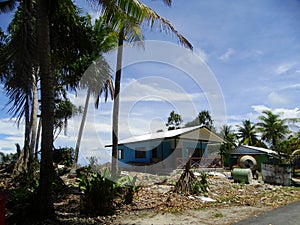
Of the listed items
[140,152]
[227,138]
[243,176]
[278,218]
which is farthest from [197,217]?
[227,138]

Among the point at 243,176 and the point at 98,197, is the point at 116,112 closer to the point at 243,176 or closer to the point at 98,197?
the point at 98,197

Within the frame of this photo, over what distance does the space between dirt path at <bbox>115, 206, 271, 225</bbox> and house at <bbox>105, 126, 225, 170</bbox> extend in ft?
40.6

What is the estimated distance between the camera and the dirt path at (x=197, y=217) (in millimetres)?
6370

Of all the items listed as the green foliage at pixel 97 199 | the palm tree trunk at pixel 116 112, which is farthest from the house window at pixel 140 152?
the green foliage at pixel 97 199

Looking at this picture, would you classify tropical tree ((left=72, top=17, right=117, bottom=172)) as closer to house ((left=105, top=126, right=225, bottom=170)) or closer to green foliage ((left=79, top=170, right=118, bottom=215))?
house ((left=105, top=126, right=225, bottom=170))

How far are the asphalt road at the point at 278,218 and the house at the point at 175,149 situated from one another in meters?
12.4

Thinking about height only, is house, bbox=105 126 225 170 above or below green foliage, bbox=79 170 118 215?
above

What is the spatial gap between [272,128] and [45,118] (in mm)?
36380

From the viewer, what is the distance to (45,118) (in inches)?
245

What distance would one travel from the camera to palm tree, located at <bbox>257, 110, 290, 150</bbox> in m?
35.3

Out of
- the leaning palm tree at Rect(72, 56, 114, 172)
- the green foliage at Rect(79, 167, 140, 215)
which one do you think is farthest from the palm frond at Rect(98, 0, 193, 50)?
the leaning palm tree at Rect(72, 56, 114, 172)

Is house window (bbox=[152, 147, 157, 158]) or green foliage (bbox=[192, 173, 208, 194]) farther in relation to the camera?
house window (bbox=[152, 147, 157, 158])

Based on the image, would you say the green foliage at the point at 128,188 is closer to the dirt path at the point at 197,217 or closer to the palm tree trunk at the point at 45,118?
the dirt path at the point at 197,217

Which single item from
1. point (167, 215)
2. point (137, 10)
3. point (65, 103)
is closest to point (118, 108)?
point (137, 10)
